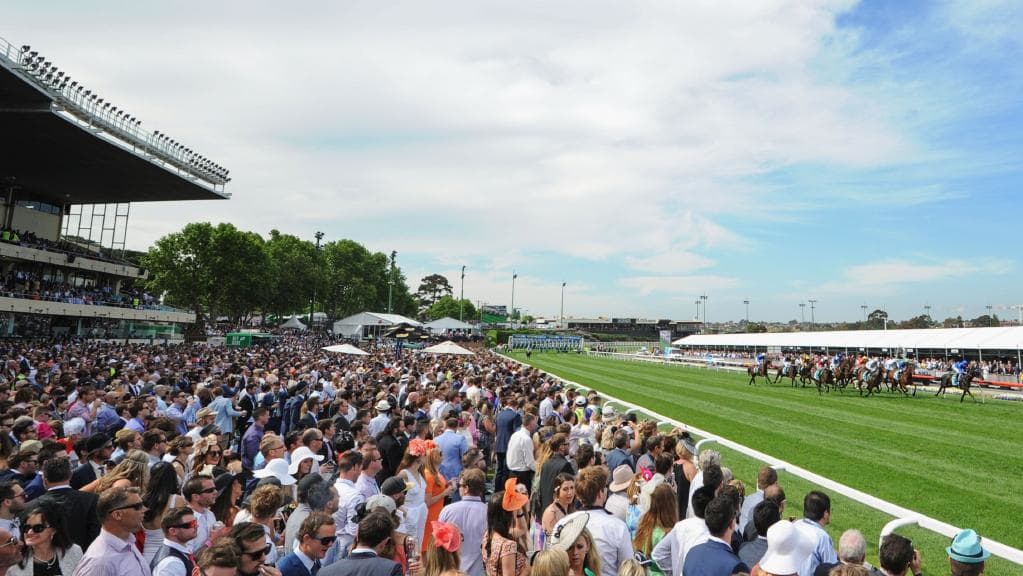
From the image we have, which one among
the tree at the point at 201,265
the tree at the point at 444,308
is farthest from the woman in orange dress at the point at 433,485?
the tree at the point at 444,308

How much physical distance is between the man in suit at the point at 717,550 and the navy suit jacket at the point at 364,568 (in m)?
1.90

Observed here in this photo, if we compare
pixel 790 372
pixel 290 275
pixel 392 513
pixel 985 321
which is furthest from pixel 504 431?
pixel 985 321

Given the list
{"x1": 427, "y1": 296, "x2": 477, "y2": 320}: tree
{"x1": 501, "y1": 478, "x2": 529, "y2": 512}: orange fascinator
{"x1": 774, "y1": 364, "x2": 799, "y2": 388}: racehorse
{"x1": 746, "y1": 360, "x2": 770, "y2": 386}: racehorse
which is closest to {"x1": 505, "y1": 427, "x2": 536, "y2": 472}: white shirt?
{"x1": 501, "y1": 478, "x2": 529, "y2": 512}: orange fascinator

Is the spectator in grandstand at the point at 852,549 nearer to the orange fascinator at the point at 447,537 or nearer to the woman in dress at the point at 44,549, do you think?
the orange fascinator at the point at 447,537

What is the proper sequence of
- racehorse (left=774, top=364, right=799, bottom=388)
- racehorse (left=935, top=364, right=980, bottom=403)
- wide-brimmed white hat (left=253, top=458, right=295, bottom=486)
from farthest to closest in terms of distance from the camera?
racehorse (left=774, top=364, right=799, bottom=388) < racehorse (left=935, top=364, right=980, bottom=403) < wide-brimmed white hat (left=253, top=458, right=295, bottom=486)

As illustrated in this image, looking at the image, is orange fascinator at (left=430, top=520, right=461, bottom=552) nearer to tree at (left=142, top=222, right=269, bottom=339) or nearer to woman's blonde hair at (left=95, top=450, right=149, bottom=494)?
woman's blonde hair at (left=95, top=450, right=149, bottom=494)

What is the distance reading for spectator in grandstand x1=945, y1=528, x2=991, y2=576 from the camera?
11.5ft

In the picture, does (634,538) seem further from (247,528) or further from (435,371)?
(435,371)

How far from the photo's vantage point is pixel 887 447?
13109 mm

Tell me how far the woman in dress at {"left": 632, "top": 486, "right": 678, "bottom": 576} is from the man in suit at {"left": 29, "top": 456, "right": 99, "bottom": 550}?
432cm

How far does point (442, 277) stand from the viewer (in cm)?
16300

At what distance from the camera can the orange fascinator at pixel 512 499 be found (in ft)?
12.8

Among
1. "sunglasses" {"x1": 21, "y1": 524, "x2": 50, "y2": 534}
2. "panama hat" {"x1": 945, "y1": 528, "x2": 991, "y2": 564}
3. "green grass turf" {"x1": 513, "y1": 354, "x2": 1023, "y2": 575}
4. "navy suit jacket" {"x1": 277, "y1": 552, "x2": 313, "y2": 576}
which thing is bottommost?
"green grass turf" {"x1": 513, "y1": 354, "x2": 1023, "y2": 575}

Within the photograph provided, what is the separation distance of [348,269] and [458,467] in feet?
290
